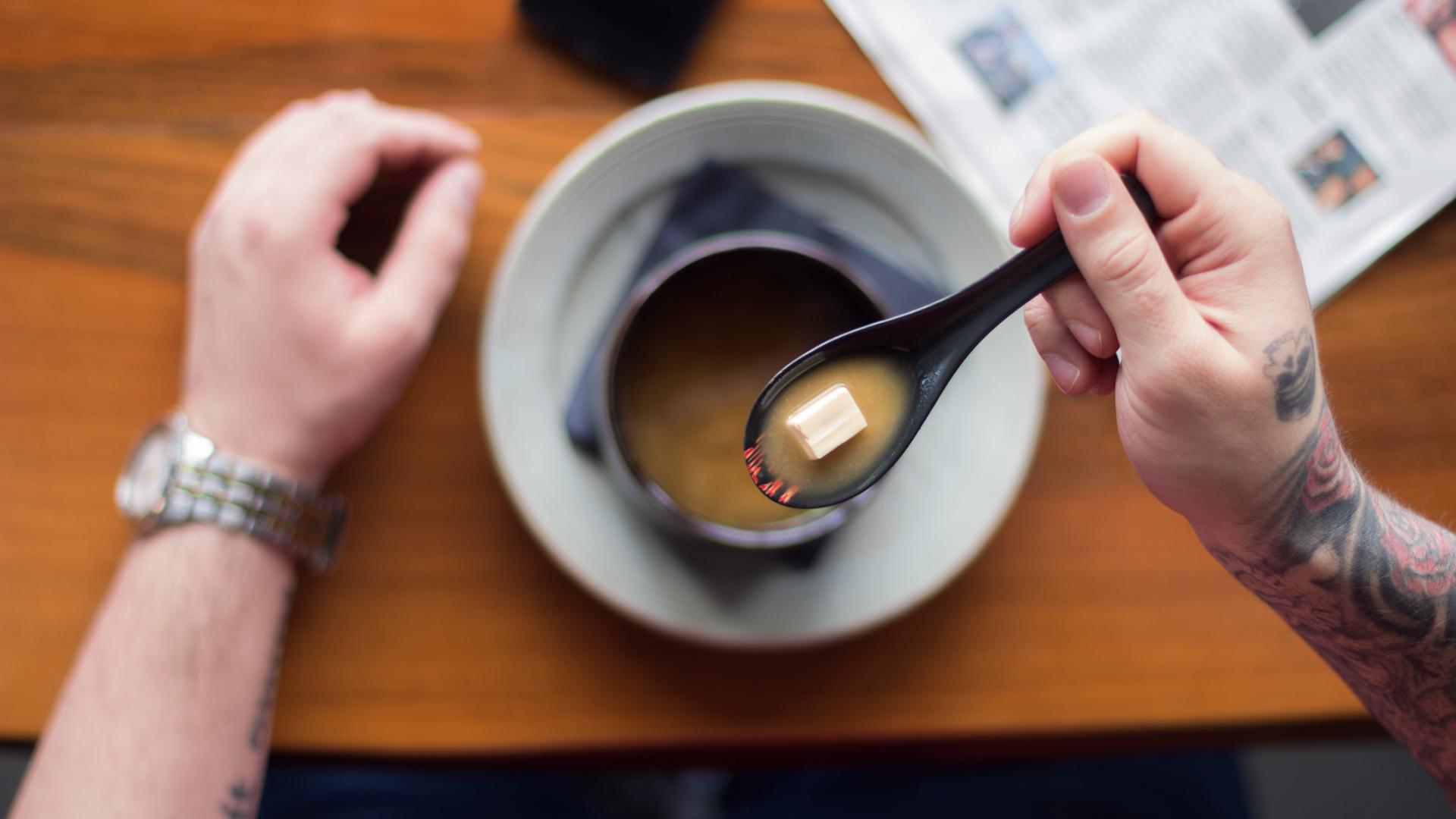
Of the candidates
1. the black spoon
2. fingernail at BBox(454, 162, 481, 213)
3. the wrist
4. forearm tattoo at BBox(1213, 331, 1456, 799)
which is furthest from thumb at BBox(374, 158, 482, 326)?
forearm tattoo at BBox(1213, 331, 1456, 799)

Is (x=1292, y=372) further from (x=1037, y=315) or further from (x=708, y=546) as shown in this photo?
(x=708, y=546)

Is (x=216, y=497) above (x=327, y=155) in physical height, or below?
below

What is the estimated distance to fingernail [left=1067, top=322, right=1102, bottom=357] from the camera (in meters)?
0.46

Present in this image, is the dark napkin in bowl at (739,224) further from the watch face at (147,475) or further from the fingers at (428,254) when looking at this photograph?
the watch face at (147,475)

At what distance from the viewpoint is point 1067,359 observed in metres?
0.50

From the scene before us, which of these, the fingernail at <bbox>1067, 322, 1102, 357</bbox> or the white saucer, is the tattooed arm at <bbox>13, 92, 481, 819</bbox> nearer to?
the white saucer

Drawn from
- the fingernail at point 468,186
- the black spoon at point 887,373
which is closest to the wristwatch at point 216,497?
the fingernail at point 468,186

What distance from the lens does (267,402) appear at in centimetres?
58

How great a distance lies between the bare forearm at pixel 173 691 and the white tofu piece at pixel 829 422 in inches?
14.7

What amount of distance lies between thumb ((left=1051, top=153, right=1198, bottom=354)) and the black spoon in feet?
0.07

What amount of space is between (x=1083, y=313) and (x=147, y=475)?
0.57 meters

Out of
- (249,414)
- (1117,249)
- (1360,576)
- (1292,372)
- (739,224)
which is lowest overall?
(1360,576)

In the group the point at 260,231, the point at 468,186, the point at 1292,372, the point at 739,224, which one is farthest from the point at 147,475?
the point at 1292,372

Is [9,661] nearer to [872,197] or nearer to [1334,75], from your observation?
[872,197]
